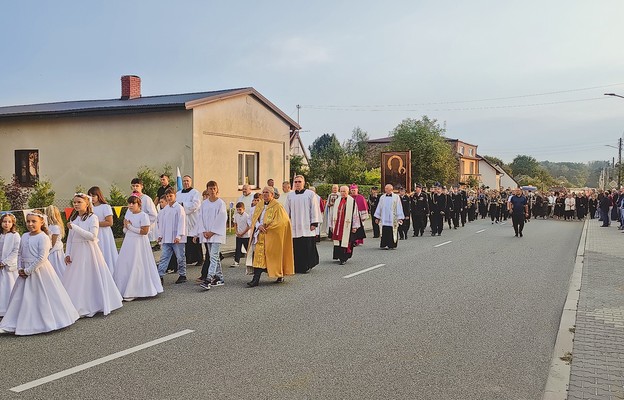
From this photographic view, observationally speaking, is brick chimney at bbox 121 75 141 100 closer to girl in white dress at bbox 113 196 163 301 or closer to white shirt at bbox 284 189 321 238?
white shirt at bbox 284 189 321 238

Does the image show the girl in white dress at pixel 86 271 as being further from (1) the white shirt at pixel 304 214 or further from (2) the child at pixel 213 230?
(1) the white shirt at pixel 304 214

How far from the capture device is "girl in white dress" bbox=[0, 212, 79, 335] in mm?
7141

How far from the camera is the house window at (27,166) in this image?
23.8 m

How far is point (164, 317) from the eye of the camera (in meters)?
8.09

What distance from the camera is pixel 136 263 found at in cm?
937

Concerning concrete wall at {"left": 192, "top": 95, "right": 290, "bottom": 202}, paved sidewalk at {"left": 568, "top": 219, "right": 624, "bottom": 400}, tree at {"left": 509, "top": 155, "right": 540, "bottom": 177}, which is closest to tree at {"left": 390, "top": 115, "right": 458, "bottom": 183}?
concrete wall at {"left": 192, "top": 95, "right": 290, "bottom": 202}

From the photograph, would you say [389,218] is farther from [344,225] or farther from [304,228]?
[304,228]

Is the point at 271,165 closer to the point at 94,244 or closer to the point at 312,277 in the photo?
the point at 312,277

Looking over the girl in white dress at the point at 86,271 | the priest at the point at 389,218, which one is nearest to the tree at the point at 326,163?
the priest at the point at 389,218

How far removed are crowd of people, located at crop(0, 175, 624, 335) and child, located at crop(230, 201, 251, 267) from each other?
0.02 meters

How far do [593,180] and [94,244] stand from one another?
204 metres

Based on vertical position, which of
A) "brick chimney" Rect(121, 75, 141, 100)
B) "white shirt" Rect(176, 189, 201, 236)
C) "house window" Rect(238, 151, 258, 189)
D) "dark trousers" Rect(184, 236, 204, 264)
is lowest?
"dark trousers" Rect(184, 236, 204, 264)

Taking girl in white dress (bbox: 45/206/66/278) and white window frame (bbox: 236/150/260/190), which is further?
white window frame (bbox: 236/150/260/190)

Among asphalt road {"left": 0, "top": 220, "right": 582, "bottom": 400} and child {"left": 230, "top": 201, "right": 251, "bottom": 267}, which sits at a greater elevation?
child {"left": 230, "top": 201, "right": 251, "bottom": 267}
